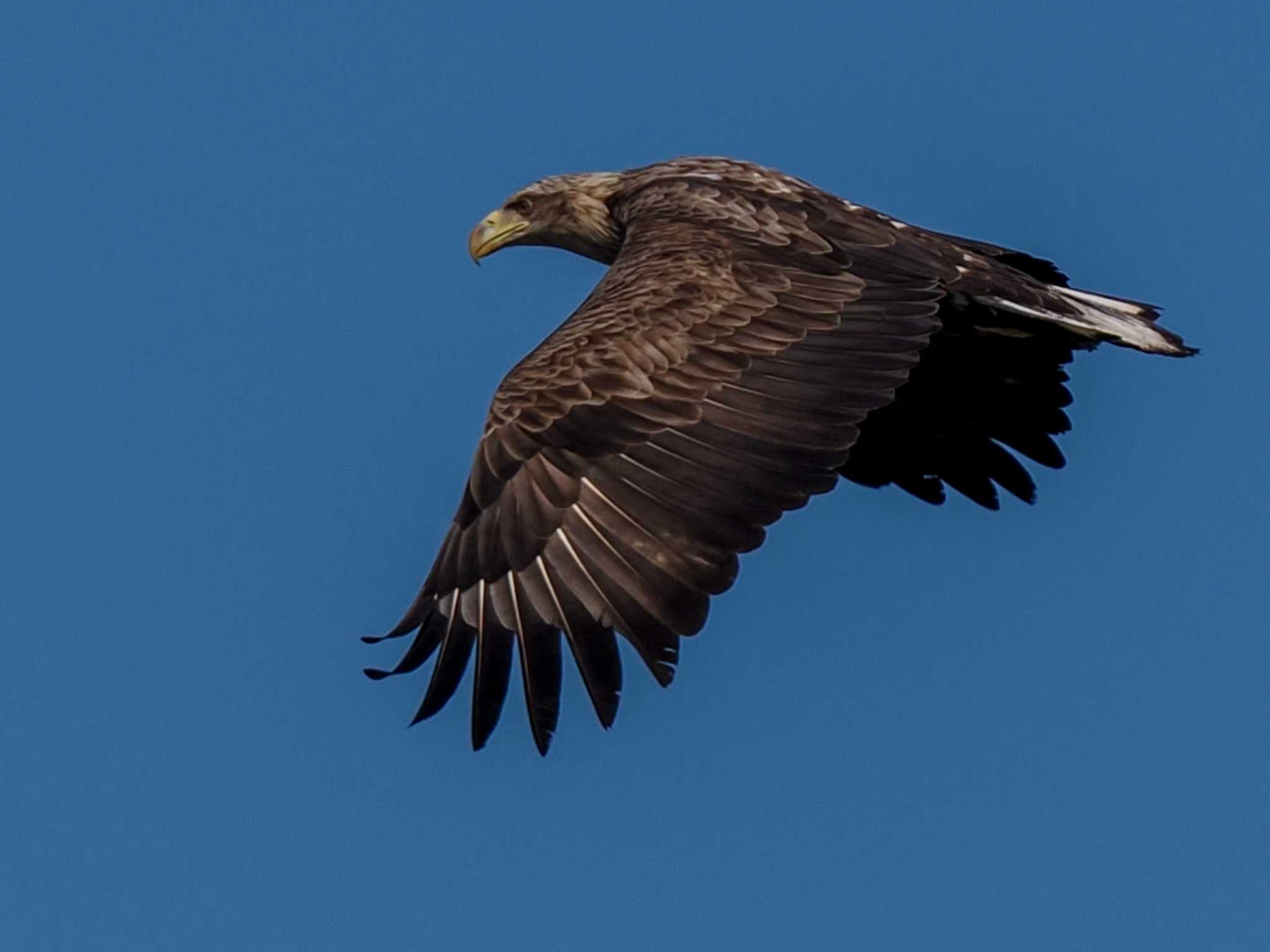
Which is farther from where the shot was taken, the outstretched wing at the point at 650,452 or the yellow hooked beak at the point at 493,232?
the yellow hooked beak at the point at 493,232

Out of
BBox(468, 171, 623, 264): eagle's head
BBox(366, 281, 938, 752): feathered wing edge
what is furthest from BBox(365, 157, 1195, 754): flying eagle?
BBox(468, 171, 623, 264): eagle's head

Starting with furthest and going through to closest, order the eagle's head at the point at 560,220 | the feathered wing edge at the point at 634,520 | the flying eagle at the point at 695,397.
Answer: the eagle's head at the point at 560,220, the flying eagle at the point at 695,397, the feathered wing edge at the point at 634,520

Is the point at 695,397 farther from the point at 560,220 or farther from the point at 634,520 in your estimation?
the point at 560,220

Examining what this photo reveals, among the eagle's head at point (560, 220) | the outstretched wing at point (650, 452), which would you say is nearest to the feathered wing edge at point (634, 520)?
the outstretched wing at point (650, 452)

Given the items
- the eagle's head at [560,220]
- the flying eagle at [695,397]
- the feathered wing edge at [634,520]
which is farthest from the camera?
the eagle's head at [560,220]

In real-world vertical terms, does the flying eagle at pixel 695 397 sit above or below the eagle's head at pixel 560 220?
below

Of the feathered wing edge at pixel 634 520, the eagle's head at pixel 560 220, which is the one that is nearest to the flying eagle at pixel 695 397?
the feathered wing edge at pixel 634 520

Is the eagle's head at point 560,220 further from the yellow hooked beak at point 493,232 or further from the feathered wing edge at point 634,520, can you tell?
the feathered wing edge at point 634,520

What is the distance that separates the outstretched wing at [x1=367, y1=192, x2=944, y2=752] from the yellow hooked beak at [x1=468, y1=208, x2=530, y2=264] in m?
2.56

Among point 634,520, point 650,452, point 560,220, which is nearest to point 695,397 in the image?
point 650,452

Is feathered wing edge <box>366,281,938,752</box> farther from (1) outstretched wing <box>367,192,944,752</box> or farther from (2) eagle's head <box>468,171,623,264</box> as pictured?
(2) eagle's head <box>468,171,623,264</box>

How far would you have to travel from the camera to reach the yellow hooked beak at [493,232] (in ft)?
46.1

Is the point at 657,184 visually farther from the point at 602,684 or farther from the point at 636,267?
the point at 602,684

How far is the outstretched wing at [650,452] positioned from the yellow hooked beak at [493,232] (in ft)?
8.40
